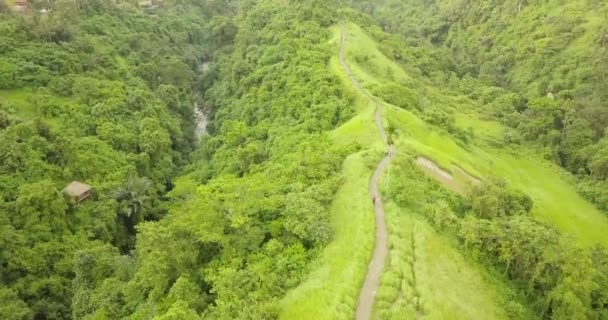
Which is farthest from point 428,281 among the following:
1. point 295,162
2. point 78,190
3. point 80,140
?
point 80,140

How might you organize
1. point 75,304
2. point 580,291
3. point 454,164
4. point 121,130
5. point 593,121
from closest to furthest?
point 580,291 < point 75,304 < point 454,164 < point 121,130 < point 593,121

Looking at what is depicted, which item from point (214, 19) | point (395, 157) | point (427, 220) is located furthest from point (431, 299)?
point (214, 19)

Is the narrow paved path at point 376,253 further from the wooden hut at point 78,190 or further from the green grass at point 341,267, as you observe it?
the wooden hut at point 78,190

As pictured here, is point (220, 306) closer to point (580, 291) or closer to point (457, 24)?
point (580, 291)

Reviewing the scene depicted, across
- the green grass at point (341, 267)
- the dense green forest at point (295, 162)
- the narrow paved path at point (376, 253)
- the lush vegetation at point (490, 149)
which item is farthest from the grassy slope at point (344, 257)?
the lush vegetation at point (490, 149)

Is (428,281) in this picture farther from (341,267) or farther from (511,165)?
(511,165)

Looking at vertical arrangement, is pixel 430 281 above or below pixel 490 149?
above
